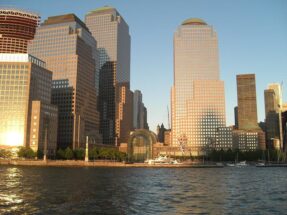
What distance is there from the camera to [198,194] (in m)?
70.3

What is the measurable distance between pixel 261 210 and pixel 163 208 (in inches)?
541

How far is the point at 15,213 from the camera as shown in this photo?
47031 mm

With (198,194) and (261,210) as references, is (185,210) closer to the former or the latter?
(261,210)

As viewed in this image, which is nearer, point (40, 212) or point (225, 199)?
point (40, 212)

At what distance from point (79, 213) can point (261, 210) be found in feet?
82.8

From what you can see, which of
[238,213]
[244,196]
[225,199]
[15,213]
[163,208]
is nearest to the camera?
[15,213]

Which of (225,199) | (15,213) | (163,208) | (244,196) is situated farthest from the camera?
(244,196)

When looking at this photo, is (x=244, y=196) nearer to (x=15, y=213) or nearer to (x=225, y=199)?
(x=225, y=199)

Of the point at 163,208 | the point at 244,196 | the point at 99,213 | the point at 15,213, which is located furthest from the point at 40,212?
the point at 244,196

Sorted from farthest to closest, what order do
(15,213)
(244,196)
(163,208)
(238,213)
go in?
(244,196) → (163,208) → (238,213) → (15,213)

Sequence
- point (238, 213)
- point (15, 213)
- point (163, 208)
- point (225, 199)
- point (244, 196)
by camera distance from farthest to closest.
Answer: point (244, 196)
point (225, 199)
point (163, 208)
point (238, 213)
point (15, 213)

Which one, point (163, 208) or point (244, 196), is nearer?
point (163, 208)

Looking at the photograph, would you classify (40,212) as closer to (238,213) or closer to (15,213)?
(15,213)

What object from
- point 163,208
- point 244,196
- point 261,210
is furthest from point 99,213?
point 244,196
